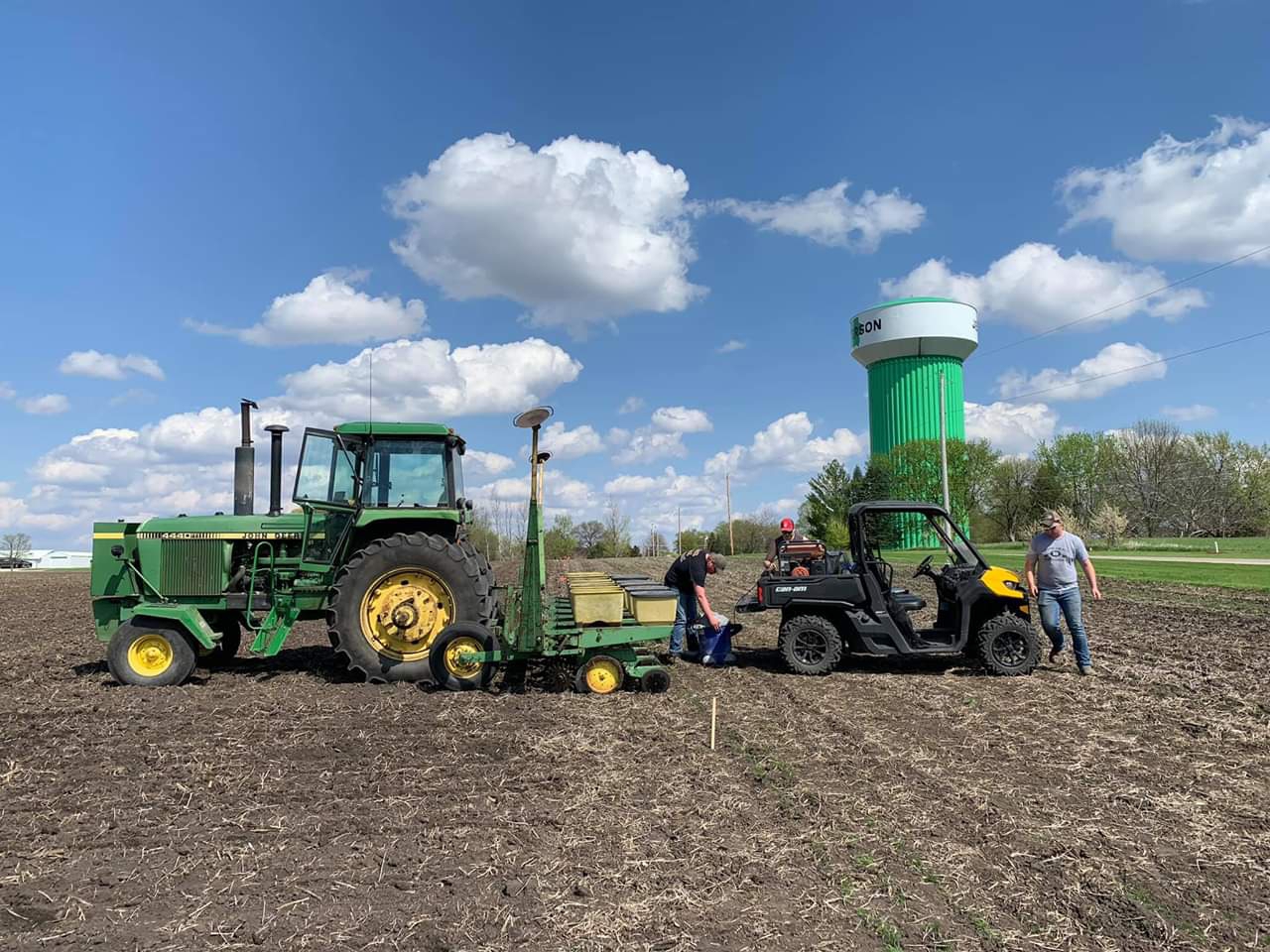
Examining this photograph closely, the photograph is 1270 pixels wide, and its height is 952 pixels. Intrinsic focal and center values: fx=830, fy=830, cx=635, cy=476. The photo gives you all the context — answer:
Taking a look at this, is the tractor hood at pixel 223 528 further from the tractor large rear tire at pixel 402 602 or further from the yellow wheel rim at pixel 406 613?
the yellow wheel rim at pixel 406 613

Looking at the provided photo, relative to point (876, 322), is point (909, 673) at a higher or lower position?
lower

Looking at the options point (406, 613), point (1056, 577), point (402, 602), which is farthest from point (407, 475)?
point (1056, 577)

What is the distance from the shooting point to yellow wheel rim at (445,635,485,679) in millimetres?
7453

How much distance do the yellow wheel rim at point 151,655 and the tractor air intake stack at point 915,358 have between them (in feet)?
155

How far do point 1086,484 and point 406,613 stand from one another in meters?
53.8

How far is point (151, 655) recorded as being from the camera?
26.0ft

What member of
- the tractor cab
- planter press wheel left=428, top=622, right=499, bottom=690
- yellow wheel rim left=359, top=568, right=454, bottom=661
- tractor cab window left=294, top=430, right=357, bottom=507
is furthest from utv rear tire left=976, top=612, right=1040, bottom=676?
tractor cab window left=294, top=430, right=357, bottom=507

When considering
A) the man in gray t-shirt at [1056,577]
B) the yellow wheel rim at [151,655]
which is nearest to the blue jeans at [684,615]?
the man in gray t-shirt at [1056,577]

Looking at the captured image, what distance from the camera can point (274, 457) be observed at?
344 inches

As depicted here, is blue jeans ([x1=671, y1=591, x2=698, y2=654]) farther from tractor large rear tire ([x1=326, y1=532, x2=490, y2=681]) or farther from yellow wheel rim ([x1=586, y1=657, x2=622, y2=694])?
tractor large rear tire ([x1=326, y1=532, x2=490, y2=681])

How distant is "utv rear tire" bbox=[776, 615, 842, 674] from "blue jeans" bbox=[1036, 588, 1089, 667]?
2.18 metres

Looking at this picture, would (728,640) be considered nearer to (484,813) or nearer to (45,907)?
(484,813)

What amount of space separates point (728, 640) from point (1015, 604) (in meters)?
3.03

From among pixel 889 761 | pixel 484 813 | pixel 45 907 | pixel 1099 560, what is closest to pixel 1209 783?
pixel 889 761
